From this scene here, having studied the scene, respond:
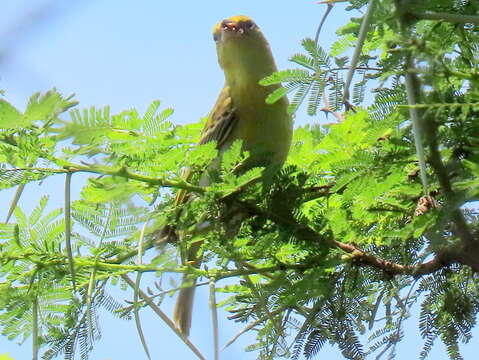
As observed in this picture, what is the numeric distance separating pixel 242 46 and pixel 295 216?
6.31 feet

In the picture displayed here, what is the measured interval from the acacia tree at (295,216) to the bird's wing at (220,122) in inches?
12.1

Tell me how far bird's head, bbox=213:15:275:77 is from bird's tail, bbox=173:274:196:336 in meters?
1.34

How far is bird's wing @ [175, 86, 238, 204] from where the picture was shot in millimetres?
3701

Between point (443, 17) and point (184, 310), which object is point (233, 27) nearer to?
point (184, 310)

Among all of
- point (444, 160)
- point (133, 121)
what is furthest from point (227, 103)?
point (444, 160)

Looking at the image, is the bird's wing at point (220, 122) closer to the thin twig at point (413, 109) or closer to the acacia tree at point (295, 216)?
the acacia tree at point (295, 216)

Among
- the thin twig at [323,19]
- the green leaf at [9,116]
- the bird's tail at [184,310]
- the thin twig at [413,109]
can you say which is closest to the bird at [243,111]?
the bird's tail at [184,310]

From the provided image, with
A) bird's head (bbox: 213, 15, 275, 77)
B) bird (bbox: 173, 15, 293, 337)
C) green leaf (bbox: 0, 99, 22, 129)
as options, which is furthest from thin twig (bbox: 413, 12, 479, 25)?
bird's head (bbox: 213, 15, 275, 77)

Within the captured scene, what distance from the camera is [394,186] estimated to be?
284 centimetres

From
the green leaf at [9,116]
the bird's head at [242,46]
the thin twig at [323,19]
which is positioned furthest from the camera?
the bird's head at [242,46]

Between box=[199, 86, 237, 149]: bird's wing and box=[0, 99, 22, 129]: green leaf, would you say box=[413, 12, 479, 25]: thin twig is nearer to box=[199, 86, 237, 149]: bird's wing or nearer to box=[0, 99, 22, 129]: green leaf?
box=[0, 99, 22, 129]: green leaf

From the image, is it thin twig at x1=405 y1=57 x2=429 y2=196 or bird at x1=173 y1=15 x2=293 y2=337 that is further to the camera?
bird at x1=173 y1=15 x2=293 y2=337

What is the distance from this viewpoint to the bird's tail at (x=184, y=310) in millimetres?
3738

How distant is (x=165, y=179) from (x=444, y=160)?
0.94m
